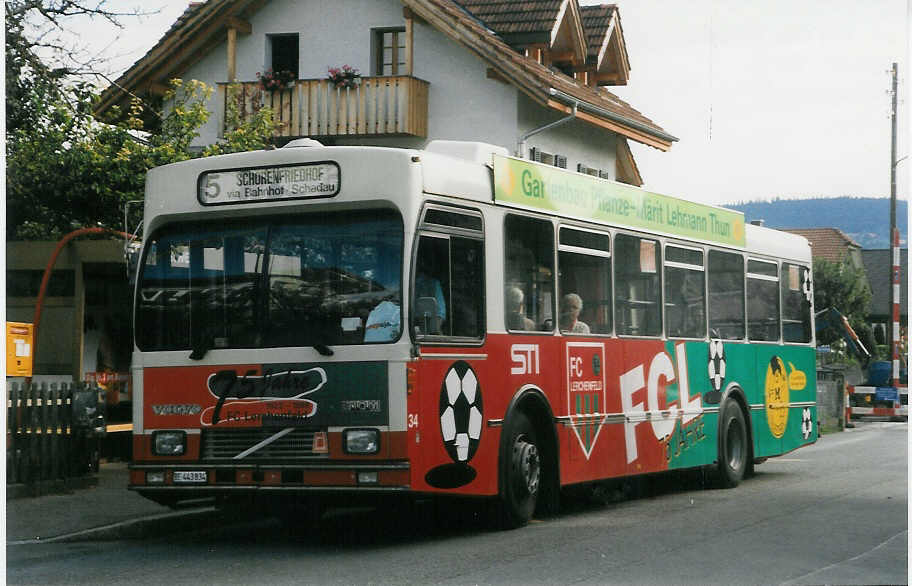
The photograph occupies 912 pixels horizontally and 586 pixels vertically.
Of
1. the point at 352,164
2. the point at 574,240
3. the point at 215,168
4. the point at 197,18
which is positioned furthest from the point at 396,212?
the point at 197,18

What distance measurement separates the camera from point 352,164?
1066 cm

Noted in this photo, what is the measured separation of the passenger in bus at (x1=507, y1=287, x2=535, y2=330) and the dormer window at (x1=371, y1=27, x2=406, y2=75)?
54.1 ft

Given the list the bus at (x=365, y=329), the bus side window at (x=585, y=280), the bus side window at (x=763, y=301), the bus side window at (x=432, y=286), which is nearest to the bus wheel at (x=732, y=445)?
the bus side window at (x=763, y=301)

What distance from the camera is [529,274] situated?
39.8 ft

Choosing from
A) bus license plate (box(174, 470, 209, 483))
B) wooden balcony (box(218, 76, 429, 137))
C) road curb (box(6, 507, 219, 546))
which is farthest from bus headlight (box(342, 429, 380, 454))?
wooden balcony (box(218, 76, 429, 137))

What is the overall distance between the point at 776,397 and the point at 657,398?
372 centimetres

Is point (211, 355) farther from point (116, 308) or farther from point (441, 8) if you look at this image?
point (441, 8)

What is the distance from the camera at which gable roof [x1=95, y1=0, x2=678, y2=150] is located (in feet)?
84.2

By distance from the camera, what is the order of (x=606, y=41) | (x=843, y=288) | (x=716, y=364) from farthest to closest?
(x=843, y=288), (x=606, y=41), (x=716, y=364)

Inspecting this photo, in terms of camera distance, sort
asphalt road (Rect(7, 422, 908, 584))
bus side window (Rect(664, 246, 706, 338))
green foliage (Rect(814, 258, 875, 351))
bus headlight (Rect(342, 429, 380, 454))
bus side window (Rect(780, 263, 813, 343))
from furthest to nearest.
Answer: green foliage (Rect(814, 258, 875, 351)) < bus side window (Rect(780, 263, 813, 343)) < bus side window (Rect(664, 246, 706, 338)) < bus headlight (Rect(342, 429, 380, 454)) < asphalt road (Rect(7, 422, 908, 584))

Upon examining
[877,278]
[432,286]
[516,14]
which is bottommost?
[432,286]

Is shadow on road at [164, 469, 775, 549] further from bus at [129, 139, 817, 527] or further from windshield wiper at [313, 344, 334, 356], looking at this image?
windshield wiper at [313, 344, 334, 356]

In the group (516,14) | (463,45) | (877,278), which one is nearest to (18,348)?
(463,45)

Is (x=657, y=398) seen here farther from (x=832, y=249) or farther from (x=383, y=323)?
(x=832, y=249)
